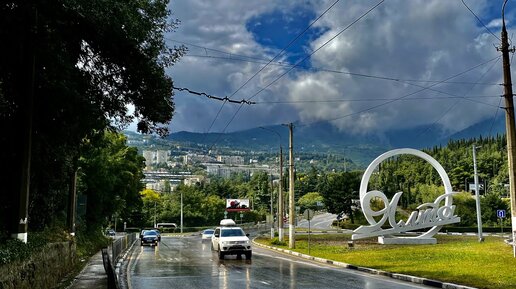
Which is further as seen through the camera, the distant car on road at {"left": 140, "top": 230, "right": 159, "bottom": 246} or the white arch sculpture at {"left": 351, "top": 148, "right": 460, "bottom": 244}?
the distant car on road at {"left": 140, "top": 230, "right": 159, "bottom": 246}

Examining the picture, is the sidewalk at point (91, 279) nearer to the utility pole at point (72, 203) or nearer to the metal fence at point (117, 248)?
the metal fence at point (117, 248)

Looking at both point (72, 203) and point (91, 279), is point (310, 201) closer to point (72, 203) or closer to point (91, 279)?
point (72, 203)

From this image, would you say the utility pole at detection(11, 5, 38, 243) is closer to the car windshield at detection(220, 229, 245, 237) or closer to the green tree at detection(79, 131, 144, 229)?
the car windshield at detection(220, 229, 245, 237)

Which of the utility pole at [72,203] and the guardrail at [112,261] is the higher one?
the utility pole at [72,203]

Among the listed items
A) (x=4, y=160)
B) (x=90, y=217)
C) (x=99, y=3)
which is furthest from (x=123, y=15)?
(x=90, y=217)

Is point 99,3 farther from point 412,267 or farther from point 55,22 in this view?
point 412,267

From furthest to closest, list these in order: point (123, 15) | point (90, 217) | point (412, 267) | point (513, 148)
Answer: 1. point (90, 217)
2. point (412, 267)
3. point (513, 148)
4. point (123, 15)

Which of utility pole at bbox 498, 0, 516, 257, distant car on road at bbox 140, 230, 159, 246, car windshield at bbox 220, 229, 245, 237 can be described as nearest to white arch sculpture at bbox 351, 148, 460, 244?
car windshield at bbox 220, 229, 245, 237

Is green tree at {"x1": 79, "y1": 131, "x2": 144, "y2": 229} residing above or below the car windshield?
above

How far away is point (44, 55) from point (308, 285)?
9973mm

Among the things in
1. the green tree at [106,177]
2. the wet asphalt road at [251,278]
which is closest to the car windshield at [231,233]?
the wet asphalt road at [251,278]

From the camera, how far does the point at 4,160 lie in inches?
588

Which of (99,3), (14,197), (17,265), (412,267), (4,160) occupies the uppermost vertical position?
(99,3)

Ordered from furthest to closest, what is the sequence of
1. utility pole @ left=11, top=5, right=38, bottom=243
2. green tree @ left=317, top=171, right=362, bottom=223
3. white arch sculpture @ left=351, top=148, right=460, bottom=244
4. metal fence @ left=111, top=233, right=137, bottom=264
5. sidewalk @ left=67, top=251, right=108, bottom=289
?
1. green tree @ left=317, top=171, right=362, bottom=223
2. white arch sculpture @ left=351, top=148, right=460, bottom=244
3. metal fence @ left=111, top=233, right=137, bottom=264
4. sidewalk @ left=67, top=251, right=108, bottom=289
5. utility pole @ left=11, top=5, right=38, bottom=243
